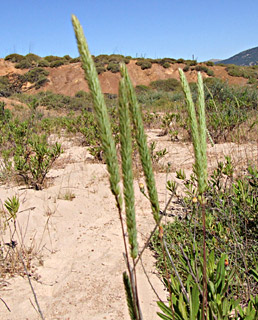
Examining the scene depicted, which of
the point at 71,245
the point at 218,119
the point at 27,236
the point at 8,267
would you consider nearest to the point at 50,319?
the point at 8,267

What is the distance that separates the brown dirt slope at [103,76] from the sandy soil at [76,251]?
22124mm

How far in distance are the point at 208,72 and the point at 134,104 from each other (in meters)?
29.9

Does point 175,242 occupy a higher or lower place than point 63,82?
lower

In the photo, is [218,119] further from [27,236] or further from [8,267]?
[8,267]

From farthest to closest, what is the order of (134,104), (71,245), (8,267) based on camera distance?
(71,245)
(8,267)
(134,104)

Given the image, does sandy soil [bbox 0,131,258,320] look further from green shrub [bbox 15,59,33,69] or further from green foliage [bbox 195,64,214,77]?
green shrub [bbox 15,59,33,69]

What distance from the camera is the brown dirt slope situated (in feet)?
84.9

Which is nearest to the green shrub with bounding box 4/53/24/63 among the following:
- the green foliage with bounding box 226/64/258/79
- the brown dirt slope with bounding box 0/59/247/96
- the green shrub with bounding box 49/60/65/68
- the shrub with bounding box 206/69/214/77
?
the brown dirt slope with bounding box 0/59/247/96

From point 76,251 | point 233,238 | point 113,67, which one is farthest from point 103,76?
point 233,238

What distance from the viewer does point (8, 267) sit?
235 centimetres

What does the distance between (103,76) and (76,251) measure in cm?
2569

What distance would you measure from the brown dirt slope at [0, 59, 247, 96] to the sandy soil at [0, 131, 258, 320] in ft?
72.6

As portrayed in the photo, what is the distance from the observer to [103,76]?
88.0 feet

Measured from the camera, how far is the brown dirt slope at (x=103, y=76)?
84.9 ft
